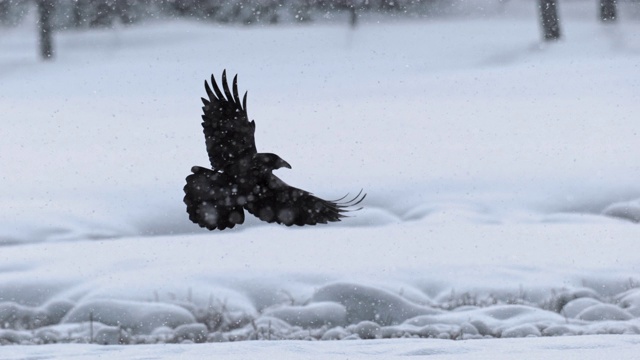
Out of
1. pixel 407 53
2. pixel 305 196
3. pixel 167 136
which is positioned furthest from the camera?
pixel 407 53

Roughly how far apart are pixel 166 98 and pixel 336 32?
395 centimetres

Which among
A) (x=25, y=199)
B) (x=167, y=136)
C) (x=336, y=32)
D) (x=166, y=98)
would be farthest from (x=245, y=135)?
(x=336, y=32)

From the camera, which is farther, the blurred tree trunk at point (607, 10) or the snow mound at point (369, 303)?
the blurred tree trunk at point (607, 10)

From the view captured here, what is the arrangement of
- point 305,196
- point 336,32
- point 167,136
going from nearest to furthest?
point 305,196 → point 167,136 → point 336,32

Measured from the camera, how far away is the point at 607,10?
14.1 metres

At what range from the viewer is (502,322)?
534 cm

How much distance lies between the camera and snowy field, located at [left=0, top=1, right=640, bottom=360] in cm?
540

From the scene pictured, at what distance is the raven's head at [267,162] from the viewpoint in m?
2.31

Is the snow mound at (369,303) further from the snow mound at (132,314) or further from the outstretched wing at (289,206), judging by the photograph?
the outstretched wing at (289,206)

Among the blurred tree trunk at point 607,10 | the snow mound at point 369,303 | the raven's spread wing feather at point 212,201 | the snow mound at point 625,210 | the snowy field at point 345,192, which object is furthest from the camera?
the blurred tree trunk at point 607,10

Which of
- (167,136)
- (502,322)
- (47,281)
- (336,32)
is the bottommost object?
(502,322)

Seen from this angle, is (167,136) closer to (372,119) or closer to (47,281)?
(372,119)

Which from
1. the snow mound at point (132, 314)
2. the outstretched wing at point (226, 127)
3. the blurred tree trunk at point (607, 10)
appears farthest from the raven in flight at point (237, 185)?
the blurred tree trunk at point (607, 10)

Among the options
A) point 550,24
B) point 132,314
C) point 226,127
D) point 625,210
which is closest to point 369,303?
point 132,314
